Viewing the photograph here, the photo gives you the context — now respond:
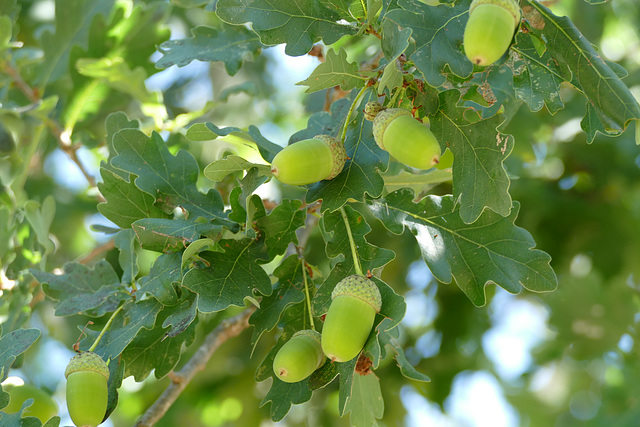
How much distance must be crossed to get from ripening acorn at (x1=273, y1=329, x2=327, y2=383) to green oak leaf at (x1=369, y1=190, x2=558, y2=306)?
0.34 m

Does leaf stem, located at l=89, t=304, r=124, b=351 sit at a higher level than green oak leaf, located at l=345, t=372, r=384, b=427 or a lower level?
higher

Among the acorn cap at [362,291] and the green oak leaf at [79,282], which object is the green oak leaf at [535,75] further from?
the green oak leaf at [79,282]

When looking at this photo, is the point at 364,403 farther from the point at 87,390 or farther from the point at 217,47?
the point at 217,47

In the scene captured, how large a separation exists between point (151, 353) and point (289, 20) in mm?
891

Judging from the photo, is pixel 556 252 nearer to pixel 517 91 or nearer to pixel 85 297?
pixel 517 91

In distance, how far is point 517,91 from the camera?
1475 mm

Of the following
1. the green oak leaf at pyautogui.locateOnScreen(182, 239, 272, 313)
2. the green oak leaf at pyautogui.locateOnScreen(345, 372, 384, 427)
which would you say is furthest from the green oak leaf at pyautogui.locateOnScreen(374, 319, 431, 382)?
the green oak leaf at pyautogui.locateOnScreen(182, 239, 272, 313)

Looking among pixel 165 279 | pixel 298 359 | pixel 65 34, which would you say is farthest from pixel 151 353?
pixel 65 34

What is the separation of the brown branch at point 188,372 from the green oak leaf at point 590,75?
1.15 meters

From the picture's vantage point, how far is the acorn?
135 centimetres

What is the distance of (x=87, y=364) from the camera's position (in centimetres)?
145

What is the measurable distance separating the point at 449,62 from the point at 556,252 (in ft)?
8.31

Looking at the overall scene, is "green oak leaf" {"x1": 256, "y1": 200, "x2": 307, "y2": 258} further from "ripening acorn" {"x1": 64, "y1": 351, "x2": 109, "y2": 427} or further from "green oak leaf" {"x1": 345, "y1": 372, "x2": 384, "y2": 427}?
"ripening acorn" {"x1": 64, "y1": 351, "x2": 109, "y2": 427}

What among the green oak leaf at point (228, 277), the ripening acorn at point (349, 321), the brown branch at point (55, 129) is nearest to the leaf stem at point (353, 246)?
the ripening acorn at point (349, 321)
